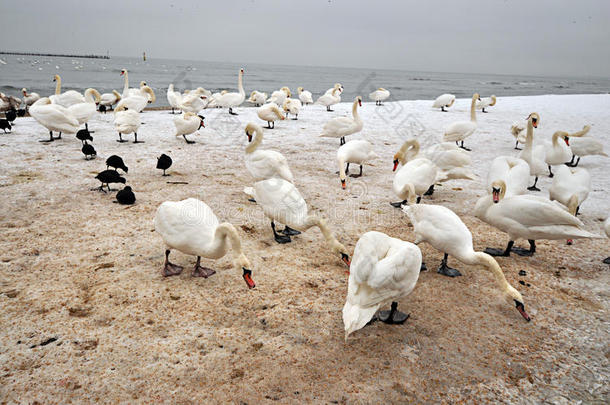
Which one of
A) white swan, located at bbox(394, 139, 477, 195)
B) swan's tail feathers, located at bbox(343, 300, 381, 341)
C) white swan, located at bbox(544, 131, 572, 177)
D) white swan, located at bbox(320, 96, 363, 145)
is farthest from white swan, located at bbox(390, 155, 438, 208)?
white swan, located at bbox(320, 96, 363, 145)

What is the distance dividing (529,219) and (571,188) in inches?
75.4

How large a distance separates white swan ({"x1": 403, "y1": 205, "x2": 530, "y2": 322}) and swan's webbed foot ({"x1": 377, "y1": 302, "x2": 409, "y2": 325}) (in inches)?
40.9

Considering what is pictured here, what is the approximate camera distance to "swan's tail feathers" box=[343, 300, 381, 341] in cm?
302

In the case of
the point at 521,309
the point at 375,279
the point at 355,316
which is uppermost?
the point at 375,279

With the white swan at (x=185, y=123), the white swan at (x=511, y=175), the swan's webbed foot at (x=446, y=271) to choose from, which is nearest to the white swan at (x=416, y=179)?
the white swan at (x=511, y=175)

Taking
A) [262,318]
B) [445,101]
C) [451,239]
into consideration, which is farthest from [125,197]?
[445,101]

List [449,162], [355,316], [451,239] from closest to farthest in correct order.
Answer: [355,316]
[451,239]
[449,162]

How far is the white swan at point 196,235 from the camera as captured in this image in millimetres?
3857

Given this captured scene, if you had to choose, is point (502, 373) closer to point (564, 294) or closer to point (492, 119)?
point (564, 294)

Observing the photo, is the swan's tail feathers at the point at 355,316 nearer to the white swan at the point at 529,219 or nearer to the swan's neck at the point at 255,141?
the white swan at the point at 529,219

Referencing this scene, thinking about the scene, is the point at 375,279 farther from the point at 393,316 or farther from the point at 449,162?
the point at 449,162

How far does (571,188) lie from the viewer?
583cm

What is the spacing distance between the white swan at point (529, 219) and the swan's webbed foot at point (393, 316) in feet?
7.02

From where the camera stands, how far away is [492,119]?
16.7 m
